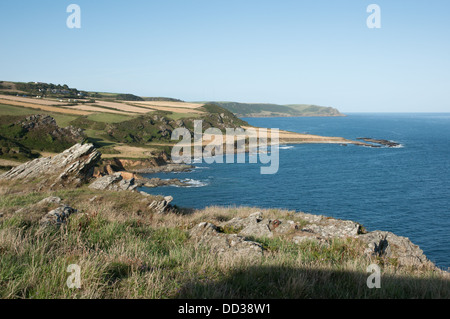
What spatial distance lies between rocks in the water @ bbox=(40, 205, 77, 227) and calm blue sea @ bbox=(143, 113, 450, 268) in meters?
30.7

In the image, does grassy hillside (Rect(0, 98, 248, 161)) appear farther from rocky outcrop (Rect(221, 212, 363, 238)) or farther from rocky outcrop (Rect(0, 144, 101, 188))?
rocky outcrop (Rect(221, 212, 363, 238))

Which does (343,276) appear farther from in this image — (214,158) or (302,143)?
(302,143)

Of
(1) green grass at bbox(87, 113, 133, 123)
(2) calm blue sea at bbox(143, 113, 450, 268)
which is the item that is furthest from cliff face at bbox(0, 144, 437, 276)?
(1) green grass at bbox(87, 113, 133, 123)

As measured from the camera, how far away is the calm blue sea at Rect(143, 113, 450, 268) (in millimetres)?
38719

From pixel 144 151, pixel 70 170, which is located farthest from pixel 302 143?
pixel 70 170

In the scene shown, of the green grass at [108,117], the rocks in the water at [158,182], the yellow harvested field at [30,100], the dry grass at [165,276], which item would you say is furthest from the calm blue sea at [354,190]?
the yellow harvested field at [30,100]

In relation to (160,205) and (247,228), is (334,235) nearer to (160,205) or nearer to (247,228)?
(247,228)

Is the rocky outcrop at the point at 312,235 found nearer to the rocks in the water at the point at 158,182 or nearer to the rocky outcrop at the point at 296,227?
the rocky outcrop at the point at 296,227

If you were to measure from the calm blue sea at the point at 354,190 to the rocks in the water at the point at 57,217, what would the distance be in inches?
1208

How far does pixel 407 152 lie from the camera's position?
321ft

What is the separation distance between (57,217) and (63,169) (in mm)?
18776

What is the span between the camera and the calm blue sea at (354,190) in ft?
127
